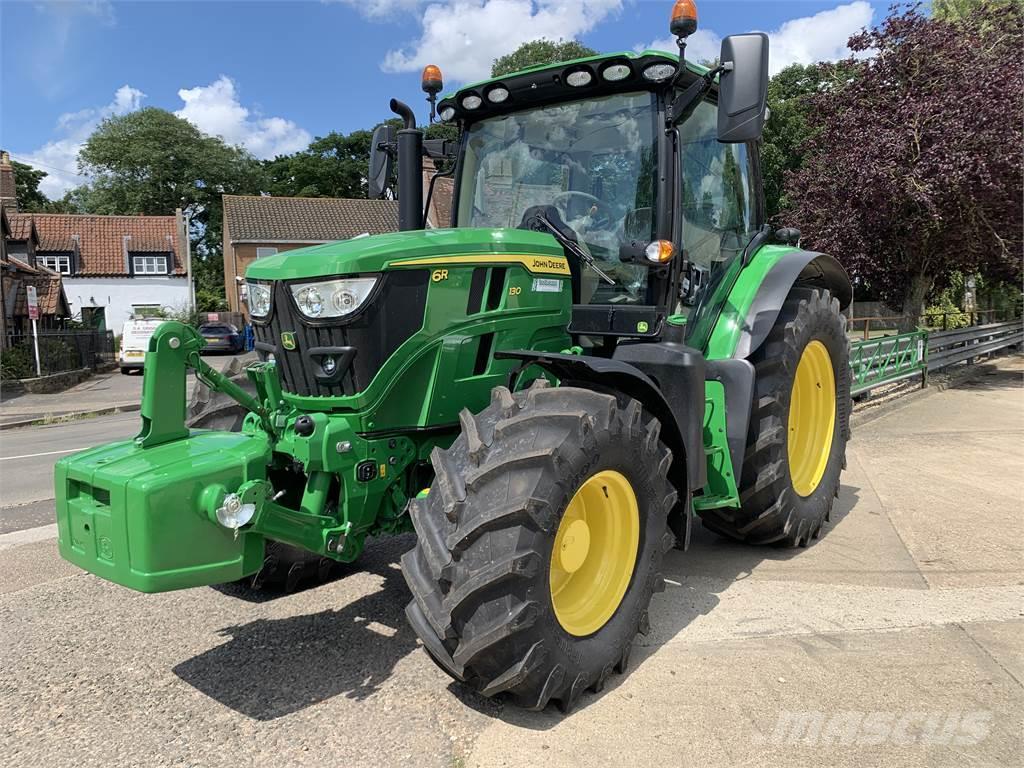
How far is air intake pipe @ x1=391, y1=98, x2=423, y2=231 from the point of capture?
4.16 metres

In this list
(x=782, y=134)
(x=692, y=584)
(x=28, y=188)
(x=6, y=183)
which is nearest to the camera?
(x=692, y=584)

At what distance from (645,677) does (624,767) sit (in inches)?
24.8

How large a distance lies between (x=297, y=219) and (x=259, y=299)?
40927 mm

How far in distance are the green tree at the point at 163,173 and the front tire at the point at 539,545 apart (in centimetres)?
5614

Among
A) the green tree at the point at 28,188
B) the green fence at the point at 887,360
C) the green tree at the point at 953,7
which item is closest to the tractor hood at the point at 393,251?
the green fence at the point at 887,360

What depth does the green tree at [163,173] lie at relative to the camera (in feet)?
183

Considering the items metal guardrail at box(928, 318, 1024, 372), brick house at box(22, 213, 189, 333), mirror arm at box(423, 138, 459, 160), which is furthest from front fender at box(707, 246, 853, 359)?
brick house at box(22, 213, 189, 333)

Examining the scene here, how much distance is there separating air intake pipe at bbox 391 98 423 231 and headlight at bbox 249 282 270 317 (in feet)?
4.04

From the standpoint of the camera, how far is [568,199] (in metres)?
3.92

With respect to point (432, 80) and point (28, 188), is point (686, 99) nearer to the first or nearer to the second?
point (432, 80)

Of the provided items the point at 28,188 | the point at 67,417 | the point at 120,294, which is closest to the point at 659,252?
the point at 67,417

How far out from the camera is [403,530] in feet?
11.5

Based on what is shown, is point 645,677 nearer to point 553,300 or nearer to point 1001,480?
point 553,300

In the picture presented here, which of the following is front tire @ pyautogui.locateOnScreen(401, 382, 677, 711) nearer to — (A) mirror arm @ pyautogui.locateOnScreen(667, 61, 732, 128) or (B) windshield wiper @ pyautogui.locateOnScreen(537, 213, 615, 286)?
(B) windshield wiper @ pyautogui.locateOnScreen(537, 213, 615, 286)
